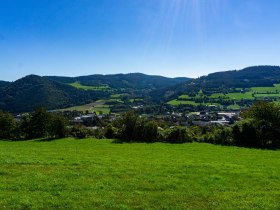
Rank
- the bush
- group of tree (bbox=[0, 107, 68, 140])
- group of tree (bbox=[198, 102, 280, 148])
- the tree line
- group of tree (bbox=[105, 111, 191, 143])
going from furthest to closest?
group of tree (bbox=[0, 107, 68, 140])
the bush
group of tree (bbox=[105, 111, 191, 143])
the tree line
group of tree (bbox=[198, 102, 280, 148])

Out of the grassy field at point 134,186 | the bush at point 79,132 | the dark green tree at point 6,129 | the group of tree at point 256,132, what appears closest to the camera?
the grassy field at point 134,186

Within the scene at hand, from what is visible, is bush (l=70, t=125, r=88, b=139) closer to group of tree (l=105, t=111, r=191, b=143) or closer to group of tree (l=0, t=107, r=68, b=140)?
group of tree (l=105, t=111, r=191, b=143)

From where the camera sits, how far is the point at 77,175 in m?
18.2

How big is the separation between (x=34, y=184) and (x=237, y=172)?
12.4m

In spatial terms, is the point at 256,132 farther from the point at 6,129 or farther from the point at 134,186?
the point at 6,129

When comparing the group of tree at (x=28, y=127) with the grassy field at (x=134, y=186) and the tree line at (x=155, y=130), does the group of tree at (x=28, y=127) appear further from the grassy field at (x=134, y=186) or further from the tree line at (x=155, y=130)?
the grassy field at (x=134, y=186)

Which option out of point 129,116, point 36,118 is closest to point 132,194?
point 129,116

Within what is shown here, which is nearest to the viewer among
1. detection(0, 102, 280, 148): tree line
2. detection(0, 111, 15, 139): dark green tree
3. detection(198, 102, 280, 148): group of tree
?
detection(198, 102, 280, 148): group of tree

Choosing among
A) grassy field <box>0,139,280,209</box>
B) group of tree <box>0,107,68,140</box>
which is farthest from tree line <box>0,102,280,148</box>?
grassy field <box>0,139,280,209</box>

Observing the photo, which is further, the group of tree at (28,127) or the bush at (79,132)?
the group of tree at (28,127)

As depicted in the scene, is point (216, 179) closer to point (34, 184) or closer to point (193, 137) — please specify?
point (34, 184)

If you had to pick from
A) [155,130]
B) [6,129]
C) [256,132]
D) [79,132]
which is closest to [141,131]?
[155,130]

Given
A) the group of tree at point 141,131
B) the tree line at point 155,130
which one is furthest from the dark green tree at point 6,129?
the group of tree at point 141,131

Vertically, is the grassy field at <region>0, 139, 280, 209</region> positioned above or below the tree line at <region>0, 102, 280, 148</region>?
above
